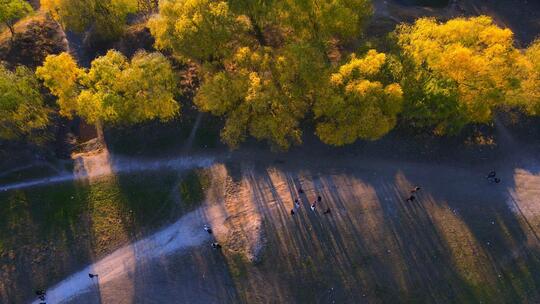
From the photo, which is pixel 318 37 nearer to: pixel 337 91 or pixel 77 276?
pixel 337 91

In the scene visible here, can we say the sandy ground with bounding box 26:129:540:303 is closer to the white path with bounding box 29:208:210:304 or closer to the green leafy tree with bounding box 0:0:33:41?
the white path with bounding box 29:208:210:304

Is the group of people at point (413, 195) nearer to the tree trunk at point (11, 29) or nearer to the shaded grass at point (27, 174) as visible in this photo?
the shaded grass at point (27, 174)

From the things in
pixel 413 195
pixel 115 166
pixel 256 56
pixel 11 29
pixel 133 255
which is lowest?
pixel 133 255

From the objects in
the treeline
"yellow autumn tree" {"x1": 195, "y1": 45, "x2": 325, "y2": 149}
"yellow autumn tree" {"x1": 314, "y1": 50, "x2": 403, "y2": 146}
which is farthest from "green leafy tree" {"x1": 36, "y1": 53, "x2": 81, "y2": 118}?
"yellow autumn tree" {"x1": 314, "y1": 50, "x2": 403, "y2": 146}

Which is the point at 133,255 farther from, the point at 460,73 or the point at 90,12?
the point at 460,73

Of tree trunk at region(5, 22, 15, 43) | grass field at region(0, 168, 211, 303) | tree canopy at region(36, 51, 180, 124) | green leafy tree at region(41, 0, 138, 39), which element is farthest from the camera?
tree trunk at region(5, 22, 15, 43)

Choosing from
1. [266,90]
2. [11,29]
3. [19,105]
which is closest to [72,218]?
[19,105]

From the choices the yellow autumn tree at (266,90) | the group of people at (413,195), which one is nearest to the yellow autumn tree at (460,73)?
the group of people at (413,195)

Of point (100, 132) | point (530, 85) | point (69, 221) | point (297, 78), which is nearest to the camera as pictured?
point (297, 78)
